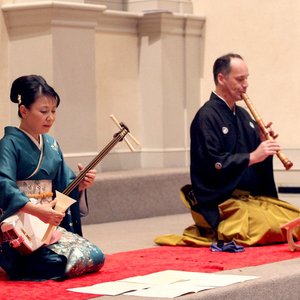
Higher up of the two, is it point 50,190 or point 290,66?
point 290,66

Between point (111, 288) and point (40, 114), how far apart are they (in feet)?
3.96

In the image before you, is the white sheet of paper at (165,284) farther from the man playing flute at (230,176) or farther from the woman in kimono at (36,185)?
the man playing flute at (230,176)

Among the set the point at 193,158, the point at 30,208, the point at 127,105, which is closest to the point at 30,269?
the point at 30,208

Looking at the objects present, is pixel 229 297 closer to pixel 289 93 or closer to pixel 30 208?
pixel 30 208

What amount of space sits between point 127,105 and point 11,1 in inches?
66.8

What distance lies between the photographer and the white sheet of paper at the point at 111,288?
541 centimetres

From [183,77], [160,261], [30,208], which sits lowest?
[160,261]

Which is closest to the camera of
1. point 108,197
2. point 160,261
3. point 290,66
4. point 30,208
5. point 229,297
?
point 229,297

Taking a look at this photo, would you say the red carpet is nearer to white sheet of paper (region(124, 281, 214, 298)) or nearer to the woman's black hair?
white sheet of paper (region(124, 281, 214, 298))

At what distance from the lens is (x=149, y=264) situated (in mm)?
6621

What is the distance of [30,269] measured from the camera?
6.04m

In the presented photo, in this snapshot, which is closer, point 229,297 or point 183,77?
point 229,297

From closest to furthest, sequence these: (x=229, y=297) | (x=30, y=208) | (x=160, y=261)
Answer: (x=229, y=297) → (x=30, y=208) → (x=160, y=261)

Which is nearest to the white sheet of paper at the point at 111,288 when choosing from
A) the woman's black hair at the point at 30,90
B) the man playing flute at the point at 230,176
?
the woman's black hair at the point at 30,90
